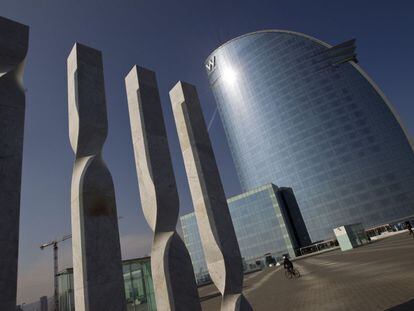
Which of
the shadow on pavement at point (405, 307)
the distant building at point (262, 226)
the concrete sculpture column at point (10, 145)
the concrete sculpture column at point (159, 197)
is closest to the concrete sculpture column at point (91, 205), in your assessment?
the concrete sculpture column at point (159, 197)

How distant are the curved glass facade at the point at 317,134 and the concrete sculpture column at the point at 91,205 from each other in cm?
9582

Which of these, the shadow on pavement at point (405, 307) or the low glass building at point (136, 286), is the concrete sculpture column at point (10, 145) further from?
the low glass building at point (136, 286)

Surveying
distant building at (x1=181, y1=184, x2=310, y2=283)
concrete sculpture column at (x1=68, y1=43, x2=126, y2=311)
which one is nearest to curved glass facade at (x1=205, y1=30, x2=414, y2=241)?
distant building at (x1=181, y1=184, x2=310, y2=283)

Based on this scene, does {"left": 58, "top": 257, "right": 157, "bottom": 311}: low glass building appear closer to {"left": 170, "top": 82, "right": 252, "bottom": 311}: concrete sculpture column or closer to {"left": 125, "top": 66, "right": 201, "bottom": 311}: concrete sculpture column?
{"left": 170, "top": 82, "right": 252, "bottom": 311}: concrete sculpture column

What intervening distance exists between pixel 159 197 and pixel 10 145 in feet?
10.8

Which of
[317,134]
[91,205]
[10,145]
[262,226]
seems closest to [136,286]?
[91,205]

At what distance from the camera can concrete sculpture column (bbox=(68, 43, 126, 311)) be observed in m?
5.69

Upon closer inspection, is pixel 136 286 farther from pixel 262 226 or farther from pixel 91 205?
pixel 262 226

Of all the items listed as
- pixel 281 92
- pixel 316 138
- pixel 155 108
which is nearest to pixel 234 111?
pixel 281 92

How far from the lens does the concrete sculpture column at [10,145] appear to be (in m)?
5.02

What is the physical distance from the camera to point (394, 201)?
284 ft

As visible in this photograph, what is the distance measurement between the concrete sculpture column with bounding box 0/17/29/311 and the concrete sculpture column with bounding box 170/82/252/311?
448 centimetres

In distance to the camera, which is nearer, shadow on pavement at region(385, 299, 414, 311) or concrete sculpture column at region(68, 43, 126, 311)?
concrete sculpture column at region(68, 43, 126, 311)

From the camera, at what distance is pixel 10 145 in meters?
5.84
